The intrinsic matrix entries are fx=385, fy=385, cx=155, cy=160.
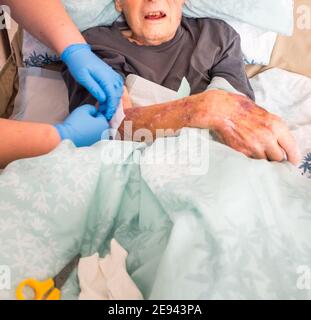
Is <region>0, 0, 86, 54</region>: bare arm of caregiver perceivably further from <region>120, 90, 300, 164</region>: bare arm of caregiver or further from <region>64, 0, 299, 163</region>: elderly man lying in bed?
<region>120, 90, 300, 164</region>: bare arm of caregiver

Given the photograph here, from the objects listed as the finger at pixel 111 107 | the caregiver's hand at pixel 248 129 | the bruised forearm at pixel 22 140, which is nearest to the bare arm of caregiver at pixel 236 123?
the caregiver's hand at pixel 248 129

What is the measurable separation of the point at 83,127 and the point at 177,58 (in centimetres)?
52

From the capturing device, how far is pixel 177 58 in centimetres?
136

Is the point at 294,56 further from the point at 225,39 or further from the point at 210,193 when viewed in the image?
the point at 210,193

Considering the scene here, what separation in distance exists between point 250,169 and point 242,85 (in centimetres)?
61

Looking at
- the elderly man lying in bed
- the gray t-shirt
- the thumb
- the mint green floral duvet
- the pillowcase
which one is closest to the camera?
the mint green floral duvet

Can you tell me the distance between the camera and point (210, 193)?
69cm

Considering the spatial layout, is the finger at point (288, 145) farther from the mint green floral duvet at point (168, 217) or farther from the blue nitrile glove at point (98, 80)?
the blue nitrile glove at point (98, 80)

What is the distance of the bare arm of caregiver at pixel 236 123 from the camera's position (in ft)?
2.97

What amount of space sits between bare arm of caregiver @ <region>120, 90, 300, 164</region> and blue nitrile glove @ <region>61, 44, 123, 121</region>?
166 millimetres

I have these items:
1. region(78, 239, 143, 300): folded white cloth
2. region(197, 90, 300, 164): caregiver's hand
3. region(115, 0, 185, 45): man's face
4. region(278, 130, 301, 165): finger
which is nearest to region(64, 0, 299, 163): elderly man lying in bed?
region(115, 0, 185, 45): man's face

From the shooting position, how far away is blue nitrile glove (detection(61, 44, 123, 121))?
1118 mm

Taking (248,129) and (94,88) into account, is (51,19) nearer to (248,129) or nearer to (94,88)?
(94,88)

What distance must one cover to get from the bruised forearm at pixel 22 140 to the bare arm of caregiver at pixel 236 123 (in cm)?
30
